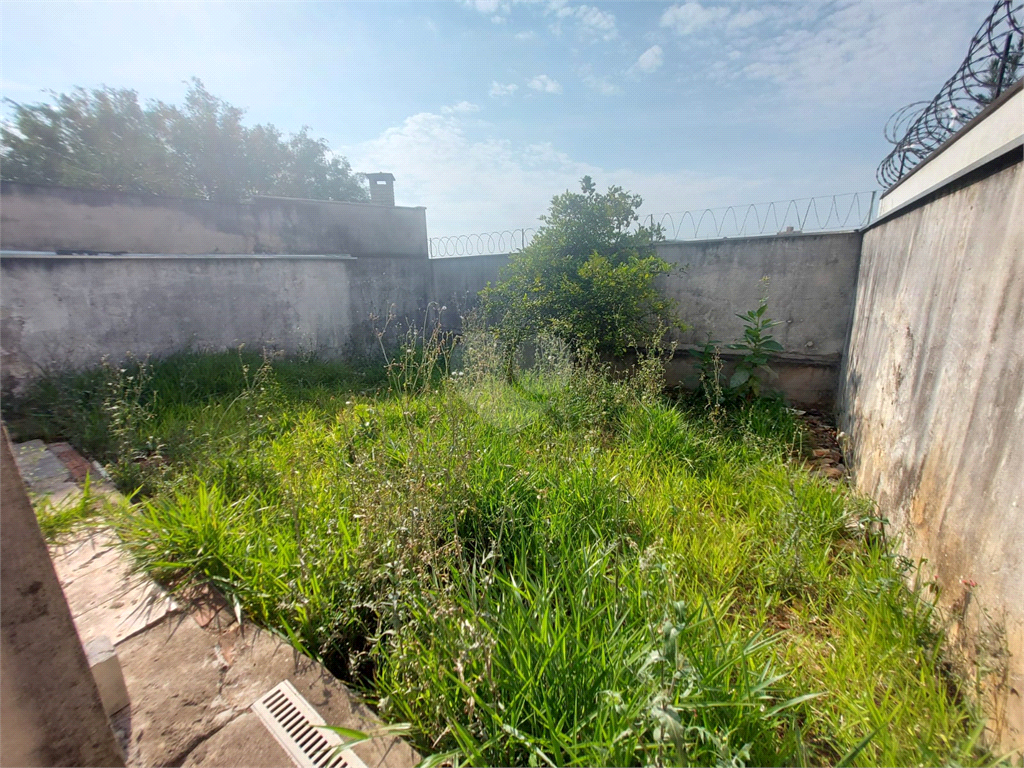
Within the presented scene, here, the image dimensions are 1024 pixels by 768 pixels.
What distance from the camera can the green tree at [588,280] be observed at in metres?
4.61

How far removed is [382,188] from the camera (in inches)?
350

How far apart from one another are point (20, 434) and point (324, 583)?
393cm

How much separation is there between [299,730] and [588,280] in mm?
4437

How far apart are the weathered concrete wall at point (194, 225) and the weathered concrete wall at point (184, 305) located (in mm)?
374

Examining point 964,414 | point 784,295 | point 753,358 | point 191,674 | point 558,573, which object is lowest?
point 191,674

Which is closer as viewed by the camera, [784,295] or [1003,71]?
[1003,71]

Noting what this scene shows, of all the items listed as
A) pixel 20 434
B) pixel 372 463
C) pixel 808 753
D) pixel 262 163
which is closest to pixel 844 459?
pixel 808 753

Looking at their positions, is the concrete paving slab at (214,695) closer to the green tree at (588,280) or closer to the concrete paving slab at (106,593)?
the concrete paving slab at (106,593)

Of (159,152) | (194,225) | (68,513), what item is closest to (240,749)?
(68,513)

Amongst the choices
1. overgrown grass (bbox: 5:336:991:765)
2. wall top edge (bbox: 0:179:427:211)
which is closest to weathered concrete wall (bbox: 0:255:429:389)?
wall top edge (bbox: 0:179:427:211)

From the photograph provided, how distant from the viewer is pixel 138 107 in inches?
581

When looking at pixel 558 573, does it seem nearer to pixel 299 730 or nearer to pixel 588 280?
pixel 299 730

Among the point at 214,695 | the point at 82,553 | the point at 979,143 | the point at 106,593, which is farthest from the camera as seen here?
the point at 979,143

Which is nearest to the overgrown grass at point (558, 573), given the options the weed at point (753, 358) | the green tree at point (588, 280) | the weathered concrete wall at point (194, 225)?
the weed at point (753, 358)
